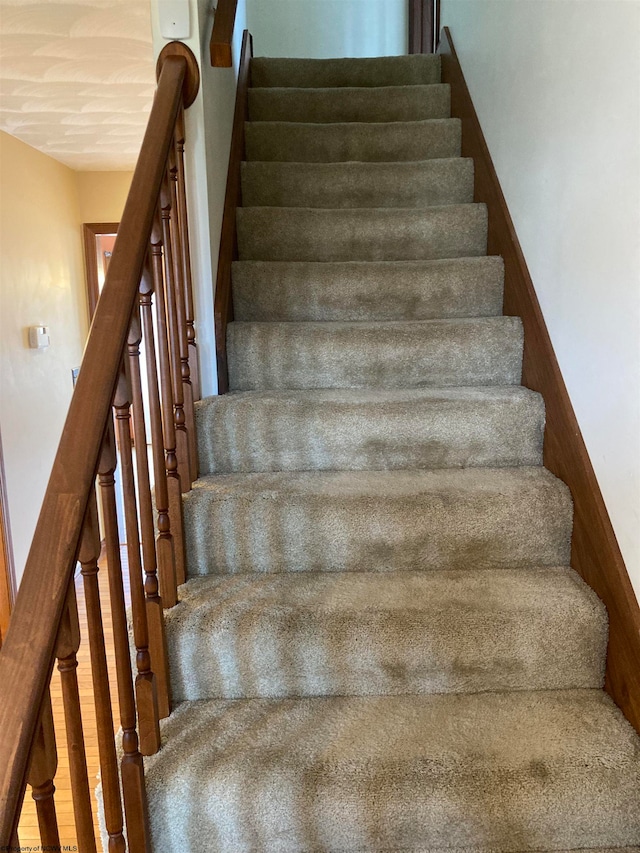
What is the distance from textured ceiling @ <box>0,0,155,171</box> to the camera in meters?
2.41

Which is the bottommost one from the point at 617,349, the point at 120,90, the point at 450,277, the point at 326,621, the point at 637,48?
the point at 326,621

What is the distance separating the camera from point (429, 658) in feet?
4.30

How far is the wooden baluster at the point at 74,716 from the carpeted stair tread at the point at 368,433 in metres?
0.86

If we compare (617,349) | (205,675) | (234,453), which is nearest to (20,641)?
(205,675)

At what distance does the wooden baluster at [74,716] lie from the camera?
2.65 feet

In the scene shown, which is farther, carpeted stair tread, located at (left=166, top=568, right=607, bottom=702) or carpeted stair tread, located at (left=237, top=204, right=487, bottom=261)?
carpeted stair tread, located at (left=237, top=204, right=487, bottom=261)

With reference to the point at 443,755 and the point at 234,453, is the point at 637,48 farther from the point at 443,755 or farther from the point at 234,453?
the point at 443,755

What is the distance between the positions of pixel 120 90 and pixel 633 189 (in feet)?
9.22

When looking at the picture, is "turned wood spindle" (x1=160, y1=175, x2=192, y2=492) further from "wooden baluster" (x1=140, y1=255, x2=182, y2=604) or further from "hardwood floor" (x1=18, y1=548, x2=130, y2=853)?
"hardwood floor" (x1=18, y1=548, x2=130, y2=853)

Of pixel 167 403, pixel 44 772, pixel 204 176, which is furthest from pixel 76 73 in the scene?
pixel 44 772

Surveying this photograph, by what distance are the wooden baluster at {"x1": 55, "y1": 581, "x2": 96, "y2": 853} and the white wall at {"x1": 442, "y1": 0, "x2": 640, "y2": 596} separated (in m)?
1.02

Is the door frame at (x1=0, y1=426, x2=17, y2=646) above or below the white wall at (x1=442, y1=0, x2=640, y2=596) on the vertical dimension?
below

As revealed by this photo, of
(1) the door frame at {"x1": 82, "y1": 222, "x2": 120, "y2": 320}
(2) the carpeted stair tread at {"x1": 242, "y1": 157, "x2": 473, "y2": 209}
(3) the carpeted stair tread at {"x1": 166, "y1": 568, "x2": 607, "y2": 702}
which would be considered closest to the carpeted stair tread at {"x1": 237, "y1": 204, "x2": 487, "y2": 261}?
(2) the carpeted stair tread at {"x1": 242, "y1": 157, "x2": 473, "y2": 209}

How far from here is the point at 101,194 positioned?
16.0 ft
